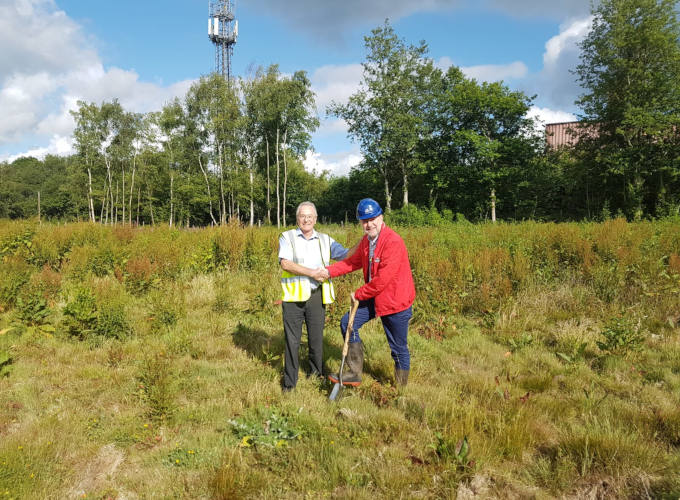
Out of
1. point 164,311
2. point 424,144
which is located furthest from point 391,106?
point 164,311

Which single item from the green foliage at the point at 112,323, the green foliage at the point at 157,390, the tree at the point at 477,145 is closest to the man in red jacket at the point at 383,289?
the green foliage at the point at 157,390

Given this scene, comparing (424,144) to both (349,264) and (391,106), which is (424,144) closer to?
(391,106)

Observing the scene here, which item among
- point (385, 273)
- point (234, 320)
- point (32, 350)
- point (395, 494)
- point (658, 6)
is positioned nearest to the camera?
point (395, 494)

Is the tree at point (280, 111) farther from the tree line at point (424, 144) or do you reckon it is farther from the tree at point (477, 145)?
the tree at point (477, 145)

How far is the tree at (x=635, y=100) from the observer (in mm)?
23344

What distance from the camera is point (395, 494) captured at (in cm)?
262

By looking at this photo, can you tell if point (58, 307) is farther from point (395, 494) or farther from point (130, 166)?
point (130, 166)

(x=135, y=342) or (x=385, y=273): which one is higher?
(x=385, y=273)

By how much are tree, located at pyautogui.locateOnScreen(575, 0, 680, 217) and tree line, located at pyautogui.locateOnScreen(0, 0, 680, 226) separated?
0.08 m

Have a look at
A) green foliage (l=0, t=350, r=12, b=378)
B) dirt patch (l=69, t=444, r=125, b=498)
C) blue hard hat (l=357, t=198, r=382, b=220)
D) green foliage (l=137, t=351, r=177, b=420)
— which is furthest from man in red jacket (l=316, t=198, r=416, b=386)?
green foliage (l=0, t=350, r=12, b=378)

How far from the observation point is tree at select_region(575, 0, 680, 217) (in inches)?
919

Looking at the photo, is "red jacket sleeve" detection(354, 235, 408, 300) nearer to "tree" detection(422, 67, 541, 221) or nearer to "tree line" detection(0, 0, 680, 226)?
"tree line" detection(0, 0, 680, 226)

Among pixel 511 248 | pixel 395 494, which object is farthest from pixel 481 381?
pixel 511 248

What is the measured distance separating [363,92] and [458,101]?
8165 millimetres
